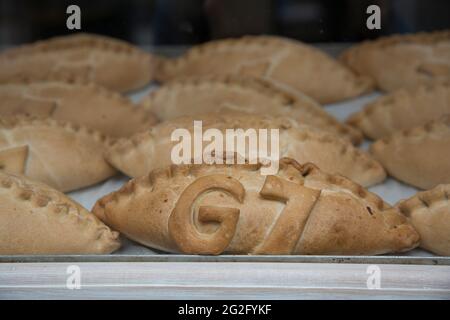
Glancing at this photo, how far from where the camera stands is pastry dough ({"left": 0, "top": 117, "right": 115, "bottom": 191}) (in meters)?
1.12

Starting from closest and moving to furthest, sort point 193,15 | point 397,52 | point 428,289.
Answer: point 428,289
point 193,15
point 397,52

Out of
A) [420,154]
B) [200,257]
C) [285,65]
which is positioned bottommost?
[200,257]

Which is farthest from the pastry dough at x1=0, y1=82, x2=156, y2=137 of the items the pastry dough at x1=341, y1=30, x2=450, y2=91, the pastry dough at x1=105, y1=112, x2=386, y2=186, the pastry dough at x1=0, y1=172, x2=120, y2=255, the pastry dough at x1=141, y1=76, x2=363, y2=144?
the pastry dough at x1=341, y1=30, x2=450, y2=91

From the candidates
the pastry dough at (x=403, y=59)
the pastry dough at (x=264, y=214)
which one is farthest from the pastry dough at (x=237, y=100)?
the pastry dough at (x=264, y=214)

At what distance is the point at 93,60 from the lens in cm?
152

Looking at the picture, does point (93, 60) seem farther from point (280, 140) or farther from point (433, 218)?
point (433, 218)

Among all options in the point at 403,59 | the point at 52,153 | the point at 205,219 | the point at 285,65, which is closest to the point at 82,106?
the point at 52,153

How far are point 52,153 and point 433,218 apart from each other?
2.06 feet

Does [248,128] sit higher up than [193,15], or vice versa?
[193,15]

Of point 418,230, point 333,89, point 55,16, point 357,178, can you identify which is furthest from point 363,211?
point 55,16

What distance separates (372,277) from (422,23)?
691 millimetres

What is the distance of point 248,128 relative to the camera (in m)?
1.10

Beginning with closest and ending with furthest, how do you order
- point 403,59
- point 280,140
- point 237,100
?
point 280,140, point 237,100, point 403,59

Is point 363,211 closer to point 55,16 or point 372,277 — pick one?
point 372,277
